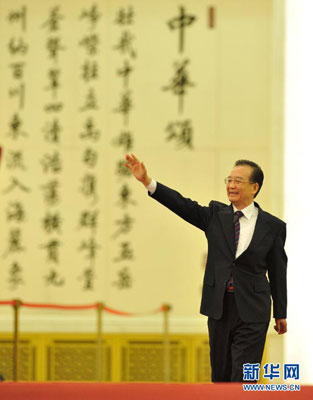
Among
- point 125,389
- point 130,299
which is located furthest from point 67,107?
point 125,389

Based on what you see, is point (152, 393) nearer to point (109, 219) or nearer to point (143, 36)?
point (109, 219)

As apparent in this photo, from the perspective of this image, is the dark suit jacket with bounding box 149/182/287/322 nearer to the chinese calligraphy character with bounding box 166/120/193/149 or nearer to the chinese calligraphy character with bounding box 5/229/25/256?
the chinese calligraphy character with bounding box 166/120/193/149

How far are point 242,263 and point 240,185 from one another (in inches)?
13.2

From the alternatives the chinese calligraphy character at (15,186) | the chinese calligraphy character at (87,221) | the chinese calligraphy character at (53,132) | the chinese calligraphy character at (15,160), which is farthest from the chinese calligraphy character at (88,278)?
the chinese calligraphy character at (53,132)

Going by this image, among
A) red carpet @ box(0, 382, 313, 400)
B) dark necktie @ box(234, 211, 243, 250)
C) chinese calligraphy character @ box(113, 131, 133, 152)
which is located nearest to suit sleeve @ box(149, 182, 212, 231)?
dark necktie @ box(234, 211, 243, 250)

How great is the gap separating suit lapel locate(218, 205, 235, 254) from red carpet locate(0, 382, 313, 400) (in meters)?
0.67

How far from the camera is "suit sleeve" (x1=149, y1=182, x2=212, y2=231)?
9.42ft

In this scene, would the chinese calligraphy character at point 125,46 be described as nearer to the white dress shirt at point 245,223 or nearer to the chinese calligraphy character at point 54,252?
the chinese calligraphy character at point 54,252

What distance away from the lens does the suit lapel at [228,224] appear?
113 inches

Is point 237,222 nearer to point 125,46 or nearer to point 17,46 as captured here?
point 125,46

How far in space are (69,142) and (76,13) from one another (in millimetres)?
1151

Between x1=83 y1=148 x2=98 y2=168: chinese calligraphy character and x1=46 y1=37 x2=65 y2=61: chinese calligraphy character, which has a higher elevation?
x1=46 y1=37 x2=65 y2=61: chinese calligraphy character

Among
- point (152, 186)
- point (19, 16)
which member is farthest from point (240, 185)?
point (19, 16)

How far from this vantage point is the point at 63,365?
19.1 ft
